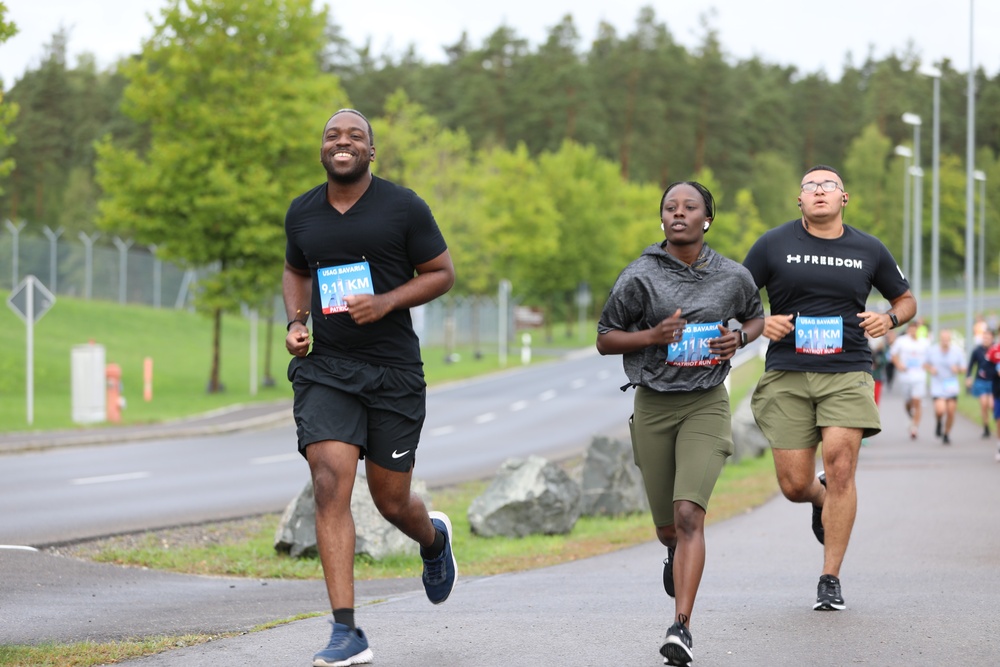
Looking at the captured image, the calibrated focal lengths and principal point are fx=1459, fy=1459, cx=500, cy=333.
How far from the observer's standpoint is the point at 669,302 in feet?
20.0

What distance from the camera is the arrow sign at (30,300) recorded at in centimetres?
2386

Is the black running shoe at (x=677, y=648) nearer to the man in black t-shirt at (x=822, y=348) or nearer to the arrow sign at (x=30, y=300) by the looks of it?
the man in black t-shirt at (x=822, y=348)

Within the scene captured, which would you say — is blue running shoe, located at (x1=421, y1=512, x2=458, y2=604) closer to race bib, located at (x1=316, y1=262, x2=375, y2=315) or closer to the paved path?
the paved path

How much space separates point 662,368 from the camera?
241 inches

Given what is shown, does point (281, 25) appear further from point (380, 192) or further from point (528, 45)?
point (528, 45)

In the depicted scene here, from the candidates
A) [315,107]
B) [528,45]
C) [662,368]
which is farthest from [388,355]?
[528,45]

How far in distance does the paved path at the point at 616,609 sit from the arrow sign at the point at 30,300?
15285mm

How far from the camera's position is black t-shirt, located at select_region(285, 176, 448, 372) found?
19.0ft

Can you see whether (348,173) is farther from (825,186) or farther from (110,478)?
(110,478)

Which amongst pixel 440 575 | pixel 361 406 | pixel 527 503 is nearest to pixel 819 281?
pixel 440 575

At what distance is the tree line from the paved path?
1276cm

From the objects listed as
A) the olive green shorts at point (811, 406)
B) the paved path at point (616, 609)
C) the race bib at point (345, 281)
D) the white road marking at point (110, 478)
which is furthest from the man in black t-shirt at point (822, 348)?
the white road marking at point (110, 478)

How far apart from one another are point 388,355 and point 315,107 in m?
28.0

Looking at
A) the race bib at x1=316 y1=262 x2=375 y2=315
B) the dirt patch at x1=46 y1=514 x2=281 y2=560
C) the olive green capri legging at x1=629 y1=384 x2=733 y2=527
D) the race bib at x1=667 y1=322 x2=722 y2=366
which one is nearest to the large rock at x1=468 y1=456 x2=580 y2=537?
the dirt patch at x1=46 y1=514 x2=281 y2=560
